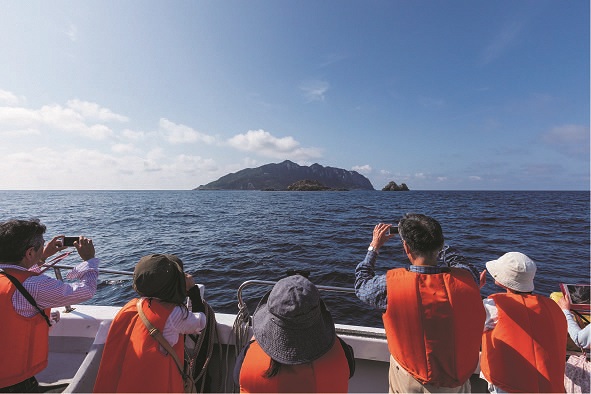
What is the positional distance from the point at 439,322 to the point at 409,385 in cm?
72

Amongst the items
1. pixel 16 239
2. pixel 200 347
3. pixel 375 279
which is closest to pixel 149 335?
pixel 200 347

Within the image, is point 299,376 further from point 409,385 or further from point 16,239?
point 16,239

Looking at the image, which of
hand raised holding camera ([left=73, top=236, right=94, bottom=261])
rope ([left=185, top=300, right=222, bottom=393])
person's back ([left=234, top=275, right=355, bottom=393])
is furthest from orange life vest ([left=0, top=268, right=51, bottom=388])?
person's back ([left=234, top=275, right=355, bottom=393])

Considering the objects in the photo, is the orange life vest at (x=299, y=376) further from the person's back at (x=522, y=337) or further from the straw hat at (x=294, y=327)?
the person's back at (x=522, y=337)

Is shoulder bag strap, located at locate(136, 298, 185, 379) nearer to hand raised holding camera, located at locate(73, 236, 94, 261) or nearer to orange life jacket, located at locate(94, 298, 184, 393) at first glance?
orange life jacket, located at locate(94, 298, 184, 393)

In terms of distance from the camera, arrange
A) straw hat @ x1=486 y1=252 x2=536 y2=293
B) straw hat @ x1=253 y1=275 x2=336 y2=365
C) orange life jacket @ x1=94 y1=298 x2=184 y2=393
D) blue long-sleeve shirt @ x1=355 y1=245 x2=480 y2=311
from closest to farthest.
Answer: straw hat @ x1=253 y1=275 x2=336 y2=365 < orange life jacket @ x1=94 y1=298 x2=184 y2=393 < blue long-sleeve shirt @ x1=355 y1=245 x2=480 y2=311 < straw hat @ x1=486 y1=252 x2=536 y2=293

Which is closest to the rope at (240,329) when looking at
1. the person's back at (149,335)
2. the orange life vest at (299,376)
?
the person's back at (149,335)

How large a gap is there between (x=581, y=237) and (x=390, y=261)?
17.9 metres

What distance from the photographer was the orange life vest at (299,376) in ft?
4.97

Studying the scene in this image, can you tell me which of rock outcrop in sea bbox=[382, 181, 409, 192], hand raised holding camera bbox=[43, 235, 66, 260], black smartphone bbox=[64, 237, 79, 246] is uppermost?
rock outcrop in sea bbox=[382, 181, 409, 192]

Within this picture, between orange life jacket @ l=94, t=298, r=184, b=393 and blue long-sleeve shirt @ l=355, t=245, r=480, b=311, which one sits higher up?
blue long-sleeve shirt @ l=355, t=245, r=480, b=311

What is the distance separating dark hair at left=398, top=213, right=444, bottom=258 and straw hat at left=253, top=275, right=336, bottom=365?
112cm

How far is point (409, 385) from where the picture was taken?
218 cm

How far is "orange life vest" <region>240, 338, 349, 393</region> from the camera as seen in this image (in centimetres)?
151
